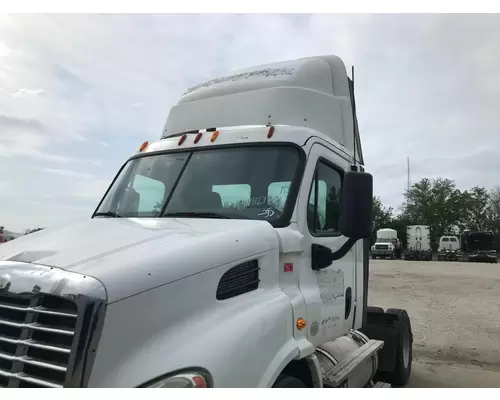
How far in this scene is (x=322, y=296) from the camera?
374 centimetres

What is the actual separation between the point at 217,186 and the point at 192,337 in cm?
147

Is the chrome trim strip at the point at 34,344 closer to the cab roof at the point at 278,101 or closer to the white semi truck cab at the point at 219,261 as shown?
the white semi truck cab at the point at 219,261

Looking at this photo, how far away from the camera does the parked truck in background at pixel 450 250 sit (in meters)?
39.3

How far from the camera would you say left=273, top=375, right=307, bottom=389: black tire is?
9.50 ft

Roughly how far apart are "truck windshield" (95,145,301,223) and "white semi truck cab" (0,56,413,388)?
0.04ft

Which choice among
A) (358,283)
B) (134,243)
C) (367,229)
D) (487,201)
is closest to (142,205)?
(134,243)

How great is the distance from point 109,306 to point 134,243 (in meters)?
0.58

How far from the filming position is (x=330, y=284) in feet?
12.9

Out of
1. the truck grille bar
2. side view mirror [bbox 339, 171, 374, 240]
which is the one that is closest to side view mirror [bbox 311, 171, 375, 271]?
side view mirror [bbox 339, 171, 374, 240]

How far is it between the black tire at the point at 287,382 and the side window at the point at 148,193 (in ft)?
5.26

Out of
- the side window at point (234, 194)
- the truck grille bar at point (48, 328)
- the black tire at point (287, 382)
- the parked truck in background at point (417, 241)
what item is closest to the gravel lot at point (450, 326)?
the black tire at point (287, 382)

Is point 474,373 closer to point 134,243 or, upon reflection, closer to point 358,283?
point 358,283

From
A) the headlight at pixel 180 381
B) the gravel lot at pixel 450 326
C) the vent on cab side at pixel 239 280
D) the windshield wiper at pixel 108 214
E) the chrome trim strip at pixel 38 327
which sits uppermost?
the windshield wiper at pixel 108 214

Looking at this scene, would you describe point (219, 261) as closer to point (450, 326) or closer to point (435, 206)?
point (450, 326)
